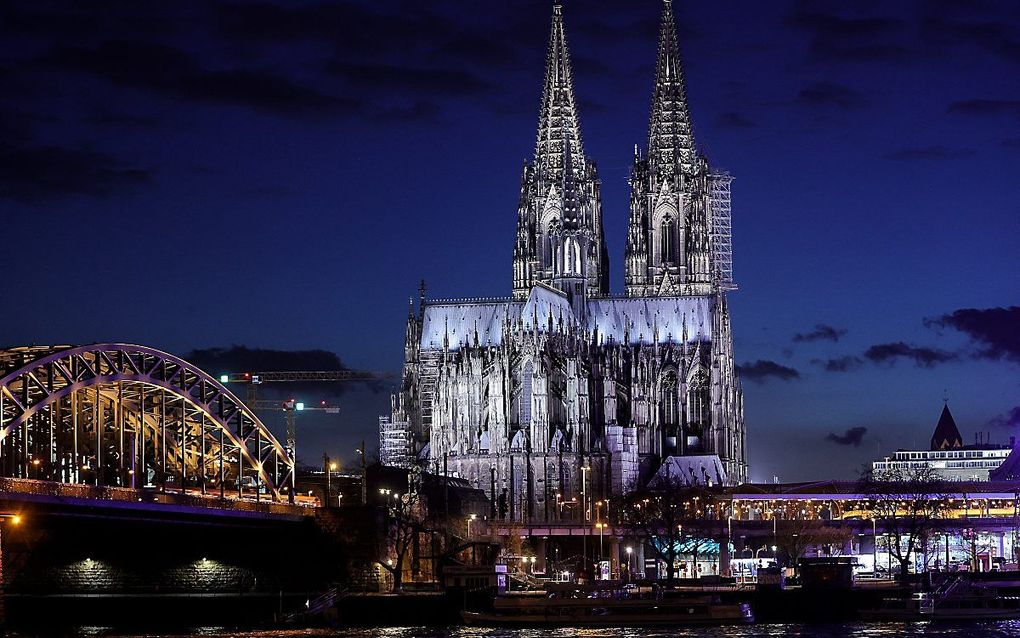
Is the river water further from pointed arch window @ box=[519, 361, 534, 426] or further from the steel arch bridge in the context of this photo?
pointed arch window @ box=[519, 361, 534, 426]

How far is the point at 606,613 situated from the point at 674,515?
55532mm

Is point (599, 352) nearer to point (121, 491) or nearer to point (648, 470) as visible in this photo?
point (648, 470)

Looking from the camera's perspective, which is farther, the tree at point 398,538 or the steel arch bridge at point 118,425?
the tree at point 398,538

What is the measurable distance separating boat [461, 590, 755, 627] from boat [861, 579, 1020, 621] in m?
7.35

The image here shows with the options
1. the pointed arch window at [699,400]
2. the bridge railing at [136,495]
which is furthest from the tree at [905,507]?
the bridge railing at [136,495]

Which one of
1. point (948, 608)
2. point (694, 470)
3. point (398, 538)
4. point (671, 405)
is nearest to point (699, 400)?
point (671, 405)

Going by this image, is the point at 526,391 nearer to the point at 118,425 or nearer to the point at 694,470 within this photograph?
the point at 694,470

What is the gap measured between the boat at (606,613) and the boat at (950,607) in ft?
24.1

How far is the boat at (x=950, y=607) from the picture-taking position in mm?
104688

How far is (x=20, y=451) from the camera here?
101 m

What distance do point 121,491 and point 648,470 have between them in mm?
104131

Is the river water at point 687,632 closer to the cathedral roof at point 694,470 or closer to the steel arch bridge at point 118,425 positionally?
the steel arch bridge at point 118,425

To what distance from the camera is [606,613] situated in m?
103

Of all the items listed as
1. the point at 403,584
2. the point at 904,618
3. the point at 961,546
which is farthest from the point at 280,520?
the point at 961,546
